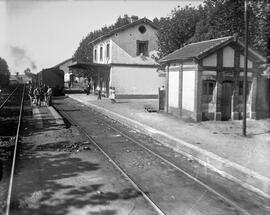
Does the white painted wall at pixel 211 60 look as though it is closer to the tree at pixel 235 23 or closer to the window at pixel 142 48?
the tree at pixel 235 23

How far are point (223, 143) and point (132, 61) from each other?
2197 centimetres

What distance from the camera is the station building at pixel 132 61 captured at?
105 feet

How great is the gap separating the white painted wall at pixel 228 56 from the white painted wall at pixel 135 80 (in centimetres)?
1605

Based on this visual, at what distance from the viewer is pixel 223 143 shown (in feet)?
38.9

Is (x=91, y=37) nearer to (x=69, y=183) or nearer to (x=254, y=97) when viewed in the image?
(x=254, y=97)

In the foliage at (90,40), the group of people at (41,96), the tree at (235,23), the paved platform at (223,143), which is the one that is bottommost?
the paved platform at (223,143)

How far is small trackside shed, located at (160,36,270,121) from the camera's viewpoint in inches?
670

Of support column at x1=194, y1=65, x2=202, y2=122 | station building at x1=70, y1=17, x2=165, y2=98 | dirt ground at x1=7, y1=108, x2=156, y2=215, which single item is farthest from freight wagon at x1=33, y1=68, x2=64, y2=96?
dirt ground at x1=7, y1=108, x2=156, y2=215

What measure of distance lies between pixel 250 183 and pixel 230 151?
2580 millimetres

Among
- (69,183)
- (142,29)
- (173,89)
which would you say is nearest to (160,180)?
(69,183)

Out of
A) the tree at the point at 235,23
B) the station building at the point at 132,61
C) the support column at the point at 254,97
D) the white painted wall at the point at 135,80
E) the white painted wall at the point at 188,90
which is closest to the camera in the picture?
the tree at the point at 235,23

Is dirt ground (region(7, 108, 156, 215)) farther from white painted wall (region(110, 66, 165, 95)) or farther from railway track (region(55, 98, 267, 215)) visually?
white painted wall (region(110, 66, 165, 95))

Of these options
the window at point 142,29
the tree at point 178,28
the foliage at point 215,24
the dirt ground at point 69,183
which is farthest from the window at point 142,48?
the dirt ground at point 69,183

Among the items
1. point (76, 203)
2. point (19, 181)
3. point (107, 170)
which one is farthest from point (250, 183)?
point (19, 181)
